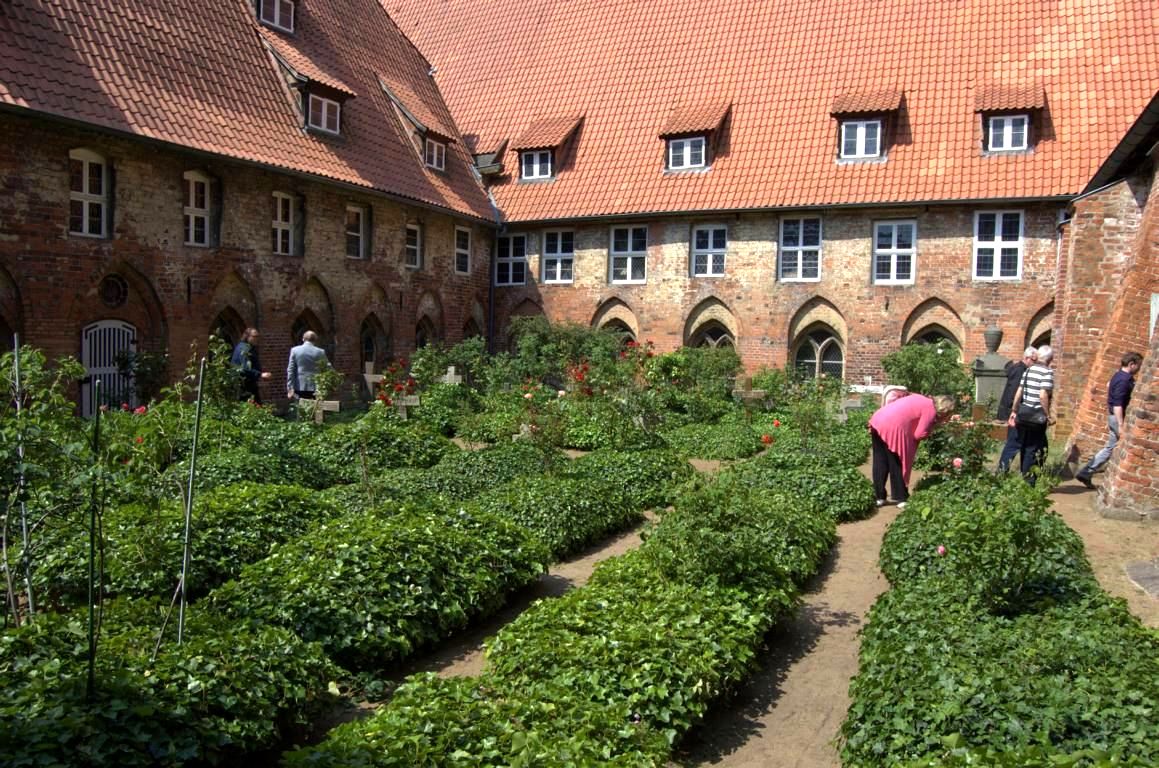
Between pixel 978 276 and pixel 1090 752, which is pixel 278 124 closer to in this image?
pixel 978 276

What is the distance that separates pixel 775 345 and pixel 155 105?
15314mm

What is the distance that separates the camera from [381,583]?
6.71m

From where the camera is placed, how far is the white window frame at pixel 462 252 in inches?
1010

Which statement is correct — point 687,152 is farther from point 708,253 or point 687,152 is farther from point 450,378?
point 450,378

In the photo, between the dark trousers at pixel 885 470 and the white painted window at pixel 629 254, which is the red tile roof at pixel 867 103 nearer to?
the white painted window at pixel 629 254

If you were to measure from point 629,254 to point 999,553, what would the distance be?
65.5ft

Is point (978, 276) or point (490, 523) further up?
point (978, 276)

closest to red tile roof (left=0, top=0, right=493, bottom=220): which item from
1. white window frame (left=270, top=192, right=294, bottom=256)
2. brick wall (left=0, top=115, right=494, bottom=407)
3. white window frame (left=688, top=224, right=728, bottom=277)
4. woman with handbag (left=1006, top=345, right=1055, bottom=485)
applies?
brick wall (left=0, top=115, right=494, bottom=407)

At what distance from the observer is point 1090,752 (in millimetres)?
3971

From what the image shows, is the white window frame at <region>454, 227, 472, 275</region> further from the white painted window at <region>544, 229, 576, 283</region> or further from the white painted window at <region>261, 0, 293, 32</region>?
the white painted window at <region>261, 0, 293, 32</region>

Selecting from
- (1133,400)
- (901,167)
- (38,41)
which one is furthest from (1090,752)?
(901,167)

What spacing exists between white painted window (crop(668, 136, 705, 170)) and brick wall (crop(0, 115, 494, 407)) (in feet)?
20.0

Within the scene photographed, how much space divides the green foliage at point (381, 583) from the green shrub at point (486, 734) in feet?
3.82

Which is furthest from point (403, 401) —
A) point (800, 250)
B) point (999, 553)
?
point (800, 250)
